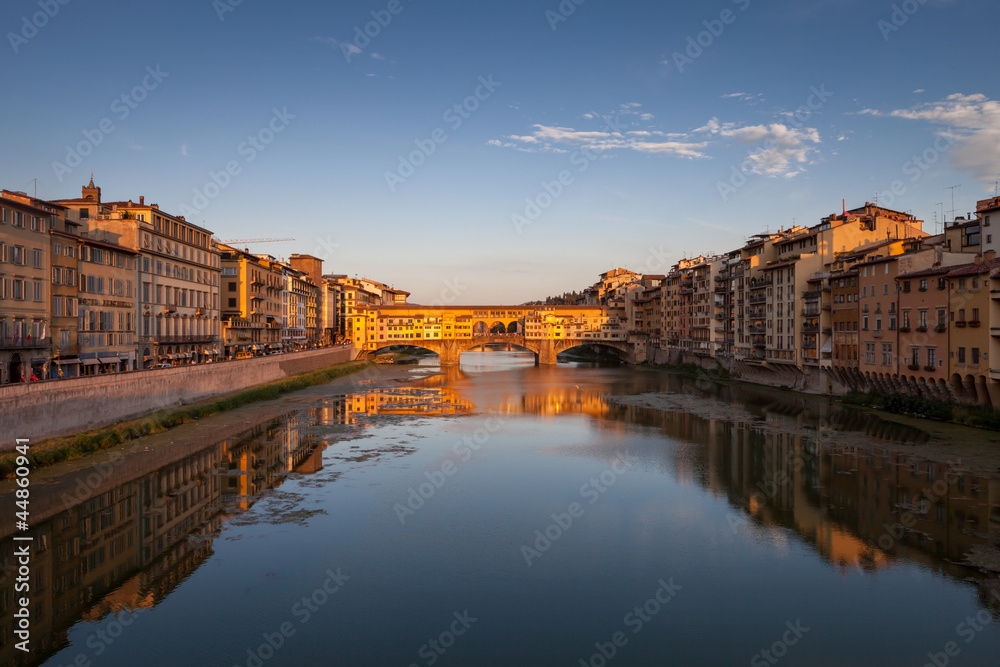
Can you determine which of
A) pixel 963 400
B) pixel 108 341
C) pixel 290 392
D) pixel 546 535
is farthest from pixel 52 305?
pixel 963 400

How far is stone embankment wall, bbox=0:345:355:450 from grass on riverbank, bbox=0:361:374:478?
1.48 ft

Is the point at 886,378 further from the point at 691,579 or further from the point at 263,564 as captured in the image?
the point at 263,564

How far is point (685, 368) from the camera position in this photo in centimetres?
6612

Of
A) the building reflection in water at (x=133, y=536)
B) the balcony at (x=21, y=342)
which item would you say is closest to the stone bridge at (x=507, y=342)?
the building reflection in water at (x=133, y=536)

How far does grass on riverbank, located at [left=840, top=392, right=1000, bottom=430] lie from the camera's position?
90.5 feet

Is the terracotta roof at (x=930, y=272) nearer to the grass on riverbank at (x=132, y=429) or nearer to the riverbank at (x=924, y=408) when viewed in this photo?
the riverbank at (x=924, y=408)

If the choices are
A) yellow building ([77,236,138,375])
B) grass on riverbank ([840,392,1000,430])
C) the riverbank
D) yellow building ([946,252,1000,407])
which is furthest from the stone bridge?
yellow building ([946,252,1000,407])

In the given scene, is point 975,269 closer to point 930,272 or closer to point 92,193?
point 930,272

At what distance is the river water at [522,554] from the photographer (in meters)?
11.2

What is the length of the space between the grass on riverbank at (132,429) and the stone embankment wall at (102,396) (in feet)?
1.48

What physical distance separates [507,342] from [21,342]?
59915 millimetres

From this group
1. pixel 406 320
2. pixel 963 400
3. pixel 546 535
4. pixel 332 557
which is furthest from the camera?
pixel 406 320

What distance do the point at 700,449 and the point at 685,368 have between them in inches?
1576

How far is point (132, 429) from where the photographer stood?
2597 centimetres
